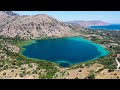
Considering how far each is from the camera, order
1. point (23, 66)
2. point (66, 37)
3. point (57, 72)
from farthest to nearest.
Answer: point (66, 37) → point (23, 66) → point (57, 72)

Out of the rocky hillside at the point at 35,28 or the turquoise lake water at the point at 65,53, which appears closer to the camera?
the turquoise lake water at the point at 65,53

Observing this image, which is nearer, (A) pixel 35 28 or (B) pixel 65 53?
(B) pixel 65 53

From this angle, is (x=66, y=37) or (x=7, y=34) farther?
(x=66, y=37)

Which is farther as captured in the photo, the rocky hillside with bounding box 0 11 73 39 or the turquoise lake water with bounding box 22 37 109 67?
the rocky hillside with bounding box 0 11 73 39

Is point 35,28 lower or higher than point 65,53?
lower
